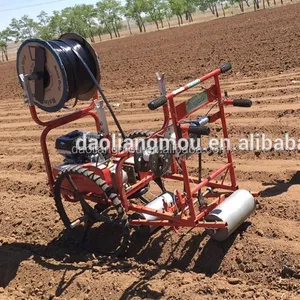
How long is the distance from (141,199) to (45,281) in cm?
134

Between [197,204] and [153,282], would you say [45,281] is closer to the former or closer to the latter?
[153,282]

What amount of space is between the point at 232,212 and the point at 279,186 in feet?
4.28

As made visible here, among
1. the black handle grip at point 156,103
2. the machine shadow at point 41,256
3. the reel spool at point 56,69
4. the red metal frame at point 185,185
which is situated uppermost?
the reel spool at point 56,69

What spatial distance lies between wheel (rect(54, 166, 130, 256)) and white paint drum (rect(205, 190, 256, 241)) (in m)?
0.78

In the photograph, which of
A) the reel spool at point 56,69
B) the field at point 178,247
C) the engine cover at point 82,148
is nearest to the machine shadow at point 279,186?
the field at point 178,247

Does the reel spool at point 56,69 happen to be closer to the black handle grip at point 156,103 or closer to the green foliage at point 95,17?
the black handle grip at point 156,103

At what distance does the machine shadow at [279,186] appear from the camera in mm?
5008

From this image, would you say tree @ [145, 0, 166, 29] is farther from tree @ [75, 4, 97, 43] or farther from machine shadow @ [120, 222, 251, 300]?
machine shadow @ [120, 222, 251, 300]

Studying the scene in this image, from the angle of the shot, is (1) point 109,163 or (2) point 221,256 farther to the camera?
(1) point 109,163

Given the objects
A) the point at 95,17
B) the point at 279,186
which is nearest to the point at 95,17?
the point at 95,17

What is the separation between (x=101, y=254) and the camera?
177 inches

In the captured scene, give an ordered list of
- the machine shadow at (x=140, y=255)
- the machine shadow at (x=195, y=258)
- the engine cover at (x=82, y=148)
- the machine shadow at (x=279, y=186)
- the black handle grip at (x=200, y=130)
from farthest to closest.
A: the machine shadow at (x=279, y=186)
the engine cover at (x=82, y=148)
the machine shadow at (x=140, y=255)
the machine shadow at (x=195, y=258)
the black handle grip at (x=200, y=130)

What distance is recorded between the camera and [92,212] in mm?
4516

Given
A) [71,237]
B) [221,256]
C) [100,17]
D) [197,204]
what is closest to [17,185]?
[71,237]
